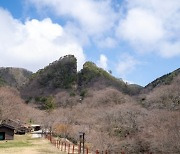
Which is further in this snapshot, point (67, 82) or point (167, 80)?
point (67, 82)

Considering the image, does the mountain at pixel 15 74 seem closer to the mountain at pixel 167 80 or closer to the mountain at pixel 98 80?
the mountain at pixel 98 80

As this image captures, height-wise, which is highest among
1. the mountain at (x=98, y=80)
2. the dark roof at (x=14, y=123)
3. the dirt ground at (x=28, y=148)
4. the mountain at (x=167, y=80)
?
the mountain at (x=98, y=80)

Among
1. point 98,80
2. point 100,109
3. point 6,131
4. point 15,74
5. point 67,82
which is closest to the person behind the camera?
point 6,131

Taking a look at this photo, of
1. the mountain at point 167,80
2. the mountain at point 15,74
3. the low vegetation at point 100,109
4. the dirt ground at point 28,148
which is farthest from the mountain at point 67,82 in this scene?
the mountain at point 15,74

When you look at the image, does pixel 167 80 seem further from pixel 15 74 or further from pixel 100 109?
pixel 15 74

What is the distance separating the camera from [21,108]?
240 feet

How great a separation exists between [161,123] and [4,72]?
152958 mm

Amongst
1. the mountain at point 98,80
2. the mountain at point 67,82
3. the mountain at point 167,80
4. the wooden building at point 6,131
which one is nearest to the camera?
the wooden building at point 6,131

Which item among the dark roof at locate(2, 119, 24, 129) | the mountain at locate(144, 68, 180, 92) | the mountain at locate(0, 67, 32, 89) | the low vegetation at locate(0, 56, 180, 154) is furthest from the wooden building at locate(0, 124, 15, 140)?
the mountain at locate(0, 67, 32, 89)

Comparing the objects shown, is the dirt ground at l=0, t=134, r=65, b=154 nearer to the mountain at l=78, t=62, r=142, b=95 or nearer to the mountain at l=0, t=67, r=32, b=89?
the mountain at l=78, t=62, r=142, b=95

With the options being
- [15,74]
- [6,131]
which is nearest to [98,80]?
[6,131]

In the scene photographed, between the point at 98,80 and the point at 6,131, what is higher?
the point at 98,80

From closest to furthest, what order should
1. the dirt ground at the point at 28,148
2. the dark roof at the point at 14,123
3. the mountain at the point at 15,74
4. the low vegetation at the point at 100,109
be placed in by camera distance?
the dirt ground at the point at 28,148
the low vegetation at the point at 100,109
the dark roof at the point at 14,123
the mountain at the point at 15,74

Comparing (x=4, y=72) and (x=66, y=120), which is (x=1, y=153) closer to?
(x=66, y=120)
